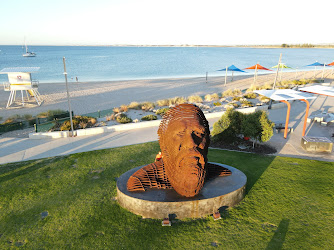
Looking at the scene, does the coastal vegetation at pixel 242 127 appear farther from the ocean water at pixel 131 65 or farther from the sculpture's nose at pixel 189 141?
the ocean water at pixel 131 65

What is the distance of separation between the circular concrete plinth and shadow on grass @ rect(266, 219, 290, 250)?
1.48 meters

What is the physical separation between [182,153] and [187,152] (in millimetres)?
153

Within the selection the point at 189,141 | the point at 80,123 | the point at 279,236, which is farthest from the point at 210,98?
the point at 279,236

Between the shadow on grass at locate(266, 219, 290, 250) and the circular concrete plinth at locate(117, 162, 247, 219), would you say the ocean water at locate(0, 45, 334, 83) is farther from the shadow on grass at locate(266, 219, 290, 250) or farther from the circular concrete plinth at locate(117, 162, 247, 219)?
the shadow on grass at locate(266, 219, 290, 250)

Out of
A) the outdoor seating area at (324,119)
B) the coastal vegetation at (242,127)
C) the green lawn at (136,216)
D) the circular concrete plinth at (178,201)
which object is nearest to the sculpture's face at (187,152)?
the circular concrete plinth at (178,201)

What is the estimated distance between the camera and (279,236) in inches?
275

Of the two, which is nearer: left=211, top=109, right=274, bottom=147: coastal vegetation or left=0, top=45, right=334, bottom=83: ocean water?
left=211, top=109, right=274, bottom=147: coastal vegetation

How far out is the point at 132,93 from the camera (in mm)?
32188

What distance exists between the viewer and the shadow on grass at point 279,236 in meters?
6.63

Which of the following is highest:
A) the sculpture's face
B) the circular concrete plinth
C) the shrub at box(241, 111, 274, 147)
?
the sculpture's face

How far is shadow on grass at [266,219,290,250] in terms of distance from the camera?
663cm

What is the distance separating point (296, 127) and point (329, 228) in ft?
36.4

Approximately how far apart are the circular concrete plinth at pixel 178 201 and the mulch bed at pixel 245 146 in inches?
205

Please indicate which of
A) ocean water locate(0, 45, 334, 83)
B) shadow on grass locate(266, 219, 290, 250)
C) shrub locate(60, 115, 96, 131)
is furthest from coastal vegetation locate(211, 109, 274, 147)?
ocean water locate(0, 45, 334, 83)
